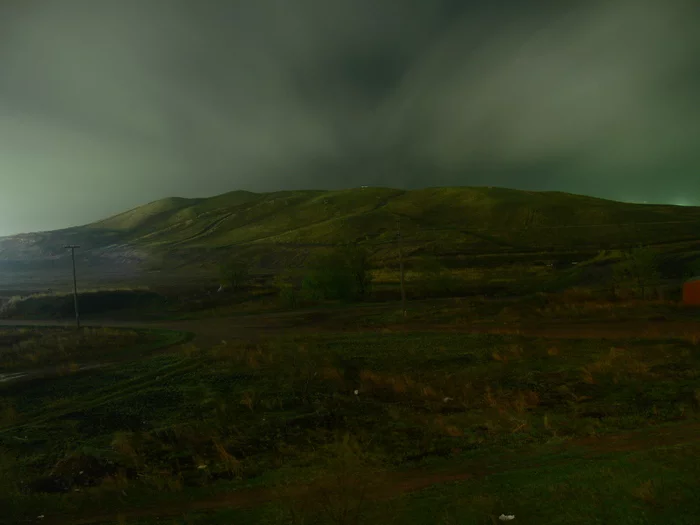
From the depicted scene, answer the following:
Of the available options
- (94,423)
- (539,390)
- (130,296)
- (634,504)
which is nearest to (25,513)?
(94,423)

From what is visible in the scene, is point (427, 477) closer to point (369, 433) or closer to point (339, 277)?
point (369, 433)

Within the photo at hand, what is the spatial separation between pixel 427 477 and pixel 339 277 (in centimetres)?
5176

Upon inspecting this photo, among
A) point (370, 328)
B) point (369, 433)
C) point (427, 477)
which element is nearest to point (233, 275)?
point (370, 328)

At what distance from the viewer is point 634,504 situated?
329 inches

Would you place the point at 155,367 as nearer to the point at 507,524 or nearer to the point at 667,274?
the point at 507,524

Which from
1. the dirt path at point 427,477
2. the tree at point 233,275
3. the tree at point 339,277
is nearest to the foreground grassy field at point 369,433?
the dirt path at point 427,477

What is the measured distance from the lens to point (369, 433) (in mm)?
16719

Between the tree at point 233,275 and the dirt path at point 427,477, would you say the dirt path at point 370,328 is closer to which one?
the dirt path at point 427,477

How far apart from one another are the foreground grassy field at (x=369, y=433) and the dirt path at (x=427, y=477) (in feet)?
0.23

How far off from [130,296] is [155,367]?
169 feet

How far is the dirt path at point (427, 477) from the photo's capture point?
36.3ft

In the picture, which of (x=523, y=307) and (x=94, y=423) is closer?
(x=94, y=423)

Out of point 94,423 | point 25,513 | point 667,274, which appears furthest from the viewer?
point 667,274

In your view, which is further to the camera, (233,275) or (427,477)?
(233,275)
